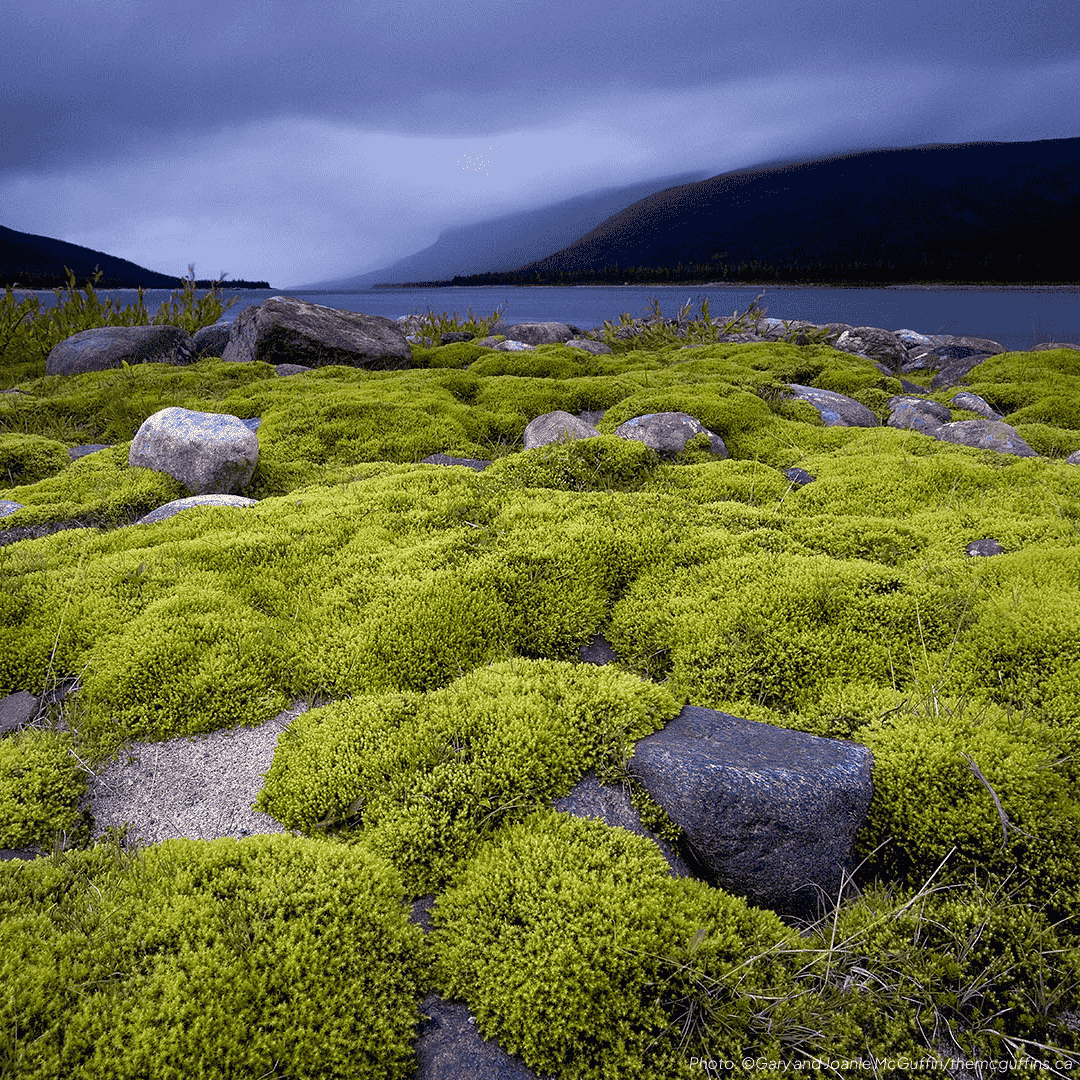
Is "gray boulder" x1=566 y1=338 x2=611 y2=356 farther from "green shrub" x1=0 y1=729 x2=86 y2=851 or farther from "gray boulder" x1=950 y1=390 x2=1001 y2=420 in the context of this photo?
"green shrub" x1=0 y1=729 x2=86 y2=851

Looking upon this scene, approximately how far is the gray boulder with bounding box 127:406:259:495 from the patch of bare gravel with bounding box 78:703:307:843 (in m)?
5.21

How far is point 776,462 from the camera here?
9836 millimetres

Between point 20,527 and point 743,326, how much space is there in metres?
24.3

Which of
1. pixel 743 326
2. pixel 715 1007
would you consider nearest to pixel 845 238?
pixel 743 326

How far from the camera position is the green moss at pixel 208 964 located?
244 cm

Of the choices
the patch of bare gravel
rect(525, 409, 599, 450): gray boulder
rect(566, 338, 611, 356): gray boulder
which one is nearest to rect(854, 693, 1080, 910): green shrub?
the patch of bare gravel

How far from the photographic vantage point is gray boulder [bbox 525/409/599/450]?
975 cm

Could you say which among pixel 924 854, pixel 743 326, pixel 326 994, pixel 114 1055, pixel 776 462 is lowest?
pixel 924 854

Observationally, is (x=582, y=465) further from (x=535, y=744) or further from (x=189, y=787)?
(x=189, y=787)

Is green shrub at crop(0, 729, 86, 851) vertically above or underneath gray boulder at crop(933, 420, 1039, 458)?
underneath

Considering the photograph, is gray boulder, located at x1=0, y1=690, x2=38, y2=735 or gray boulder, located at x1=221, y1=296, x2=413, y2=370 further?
gray boulder, located at x1=221, y1=296, x2=413, y2=370

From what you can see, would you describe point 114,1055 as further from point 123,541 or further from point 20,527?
point 20,527

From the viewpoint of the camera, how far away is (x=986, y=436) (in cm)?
1005

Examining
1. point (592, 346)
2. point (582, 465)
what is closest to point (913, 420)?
point (582, 465)
